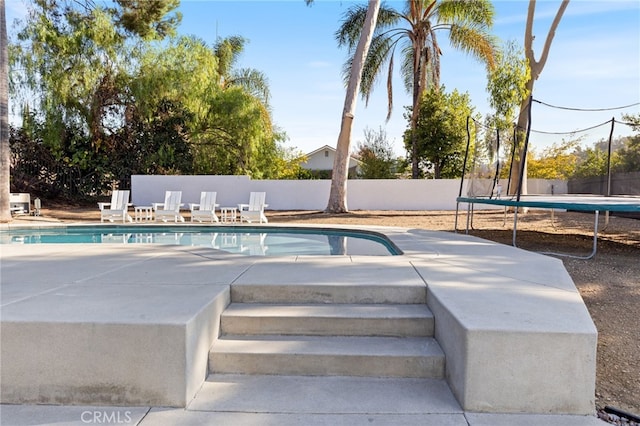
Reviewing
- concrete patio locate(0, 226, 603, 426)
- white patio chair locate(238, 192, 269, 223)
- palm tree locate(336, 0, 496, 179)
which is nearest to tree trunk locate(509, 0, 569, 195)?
palm tree locate(336, 0, 496, 179)

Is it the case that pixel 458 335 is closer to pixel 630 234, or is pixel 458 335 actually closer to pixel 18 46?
pixel 630 234

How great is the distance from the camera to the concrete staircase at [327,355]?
2346 millimetres

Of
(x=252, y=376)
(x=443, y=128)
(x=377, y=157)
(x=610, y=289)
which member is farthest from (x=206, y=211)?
(x=377, y=157)

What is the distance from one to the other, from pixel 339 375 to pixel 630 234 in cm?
887

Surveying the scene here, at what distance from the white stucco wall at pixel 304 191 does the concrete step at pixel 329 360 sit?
570 inches

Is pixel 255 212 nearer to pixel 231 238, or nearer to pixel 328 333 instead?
pixel 231 238

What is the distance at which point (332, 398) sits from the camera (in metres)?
2.39

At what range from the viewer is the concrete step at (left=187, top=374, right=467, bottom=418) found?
7.27 ft

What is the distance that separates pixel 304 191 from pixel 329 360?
48.7ft

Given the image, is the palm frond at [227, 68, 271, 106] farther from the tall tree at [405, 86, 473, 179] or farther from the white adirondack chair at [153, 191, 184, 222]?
the white adirondack chair at [153, 191, 184, 222]

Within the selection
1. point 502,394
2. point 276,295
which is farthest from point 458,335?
point 276,295

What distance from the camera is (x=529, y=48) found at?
44.7ft

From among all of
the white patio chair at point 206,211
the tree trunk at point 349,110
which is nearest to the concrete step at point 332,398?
the white patio chair at point 206,211

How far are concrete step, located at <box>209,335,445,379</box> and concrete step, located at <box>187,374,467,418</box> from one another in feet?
0.15
